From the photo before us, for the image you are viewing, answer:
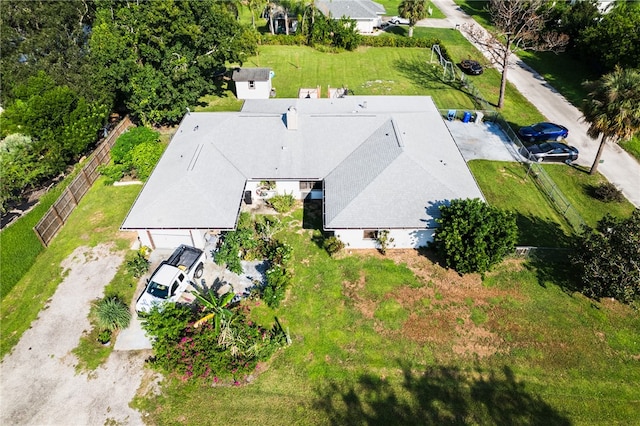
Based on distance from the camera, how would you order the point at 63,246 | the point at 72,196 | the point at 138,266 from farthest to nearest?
the point at 72,196 < the point at 63,246 < the point at 138,266

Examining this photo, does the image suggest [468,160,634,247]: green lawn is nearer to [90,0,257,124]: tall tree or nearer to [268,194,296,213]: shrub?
[268,194,296,213]: shrub

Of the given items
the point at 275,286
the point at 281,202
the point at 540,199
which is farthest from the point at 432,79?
the point at 275,286

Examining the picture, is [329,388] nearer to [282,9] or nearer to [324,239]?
[324,239]

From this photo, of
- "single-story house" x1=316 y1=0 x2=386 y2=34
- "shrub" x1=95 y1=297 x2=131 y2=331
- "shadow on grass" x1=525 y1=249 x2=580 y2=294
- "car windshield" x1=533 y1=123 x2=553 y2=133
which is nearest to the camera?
"shrub" x1=95 y1=297 x2=131 y2=331

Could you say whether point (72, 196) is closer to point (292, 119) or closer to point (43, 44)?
point (43, 44)

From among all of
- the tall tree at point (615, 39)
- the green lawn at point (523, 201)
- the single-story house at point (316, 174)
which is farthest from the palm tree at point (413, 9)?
the green lawn at point (523, 201)

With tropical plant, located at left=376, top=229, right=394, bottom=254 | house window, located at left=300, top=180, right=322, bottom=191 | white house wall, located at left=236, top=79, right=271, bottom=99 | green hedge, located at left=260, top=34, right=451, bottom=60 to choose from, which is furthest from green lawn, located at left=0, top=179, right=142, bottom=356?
green hedge, located at left=260, top=34, right=451, bottom=60
